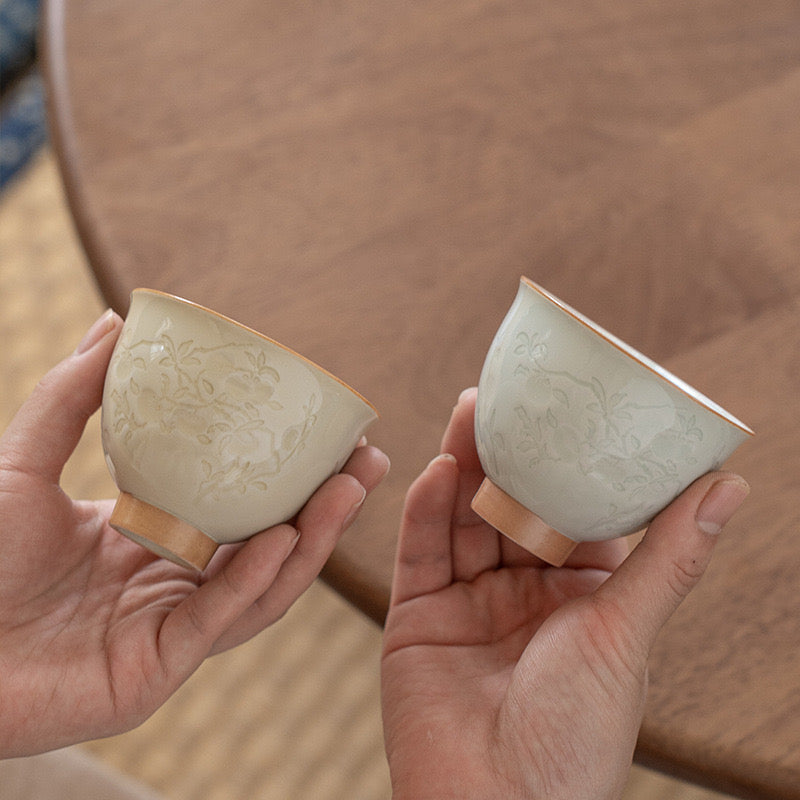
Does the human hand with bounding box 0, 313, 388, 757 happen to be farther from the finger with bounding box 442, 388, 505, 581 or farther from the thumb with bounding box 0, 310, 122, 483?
the finger with bounding box 442, 388, 505, 581

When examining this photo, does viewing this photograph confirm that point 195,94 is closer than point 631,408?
No

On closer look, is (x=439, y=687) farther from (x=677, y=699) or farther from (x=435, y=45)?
(x=435, y=45)

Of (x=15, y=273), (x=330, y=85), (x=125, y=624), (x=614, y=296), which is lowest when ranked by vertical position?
(x=15, y=273)

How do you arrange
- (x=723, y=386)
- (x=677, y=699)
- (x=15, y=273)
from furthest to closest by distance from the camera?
(x=15, y=273)
(x=723, y=386)
(x=677, y=699)

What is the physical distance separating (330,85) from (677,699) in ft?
2.02

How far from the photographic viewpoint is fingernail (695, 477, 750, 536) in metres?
0.49

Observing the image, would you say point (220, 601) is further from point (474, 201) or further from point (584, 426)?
point (474, 201)

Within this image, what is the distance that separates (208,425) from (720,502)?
11.4 inches

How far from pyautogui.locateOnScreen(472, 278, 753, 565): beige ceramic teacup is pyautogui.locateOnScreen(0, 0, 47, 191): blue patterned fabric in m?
1.26

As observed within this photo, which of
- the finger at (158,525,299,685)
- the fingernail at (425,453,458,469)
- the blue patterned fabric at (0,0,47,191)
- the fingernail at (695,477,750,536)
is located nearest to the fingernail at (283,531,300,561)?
the finger at (158,525,299,685)

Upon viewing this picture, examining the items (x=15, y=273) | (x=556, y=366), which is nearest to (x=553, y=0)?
(x=556, y=366)

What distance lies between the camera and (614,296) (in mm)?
709

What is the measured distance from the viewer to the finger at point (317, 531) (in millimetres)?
548

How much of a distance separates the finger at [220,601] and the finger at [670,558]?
203 mm
